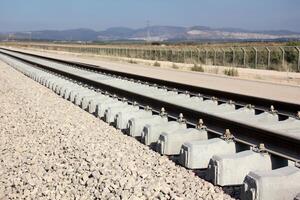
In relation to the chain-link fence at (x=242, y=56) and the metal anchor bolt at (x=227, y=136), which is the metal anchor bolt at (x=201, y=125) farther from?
the chain-link fence at (x=242, y=56)

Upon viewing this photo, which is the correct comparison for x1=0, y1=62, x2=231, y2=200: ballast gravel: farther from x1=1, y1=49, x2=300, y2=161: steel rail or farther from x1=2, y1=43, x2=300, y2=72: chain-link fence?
x1=2, y1=43, x2=300, y2=72: chain-link fence

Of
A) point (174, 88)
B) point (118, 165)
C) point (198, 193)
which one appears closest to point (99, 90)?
point (174, 88)

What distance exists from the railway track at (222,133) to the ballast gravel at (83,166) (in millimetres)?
234

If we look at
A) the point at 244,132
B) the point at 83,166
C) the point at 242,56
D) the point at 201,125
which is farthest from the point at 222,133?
the point at 242,56

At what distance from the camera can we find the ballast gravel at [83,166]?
18.7 ft

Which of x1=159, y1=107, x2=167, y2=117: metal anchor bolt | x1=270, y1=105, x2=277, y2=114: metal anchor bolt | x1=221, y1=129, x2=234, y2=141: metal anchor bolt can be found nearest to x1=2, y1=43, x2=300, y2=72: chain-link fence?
x1=270, y1=105, x2=277, y2=114: metal anchor bolt

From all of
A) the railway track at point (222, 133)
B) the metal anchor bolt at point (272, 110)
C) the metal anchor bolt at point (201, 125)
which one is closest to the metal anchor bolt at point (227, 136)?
the railway track at point (222, 133)

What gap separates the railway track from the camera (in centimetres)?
521

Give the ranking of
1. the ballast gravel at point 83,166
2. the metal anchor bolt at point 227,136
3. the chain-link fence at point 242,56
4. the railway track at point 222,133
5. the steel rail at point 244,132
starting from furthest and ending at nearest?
the chain-link fence at point 242,56 → the metal anchor bolt at point 227,136 → the steel rail at point 244,132 → the ballast gravel at point 83,166 → the railway track at point 222,133

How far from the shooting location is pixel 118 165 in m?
6.79

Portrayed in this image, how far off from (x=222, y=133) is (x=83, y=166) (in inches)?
80.6

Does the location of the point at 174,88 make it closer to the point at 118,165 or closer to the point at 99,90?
the point at 99,90

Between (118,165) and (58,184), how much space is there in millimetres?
926

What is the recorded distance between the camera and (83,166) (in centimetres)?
681
